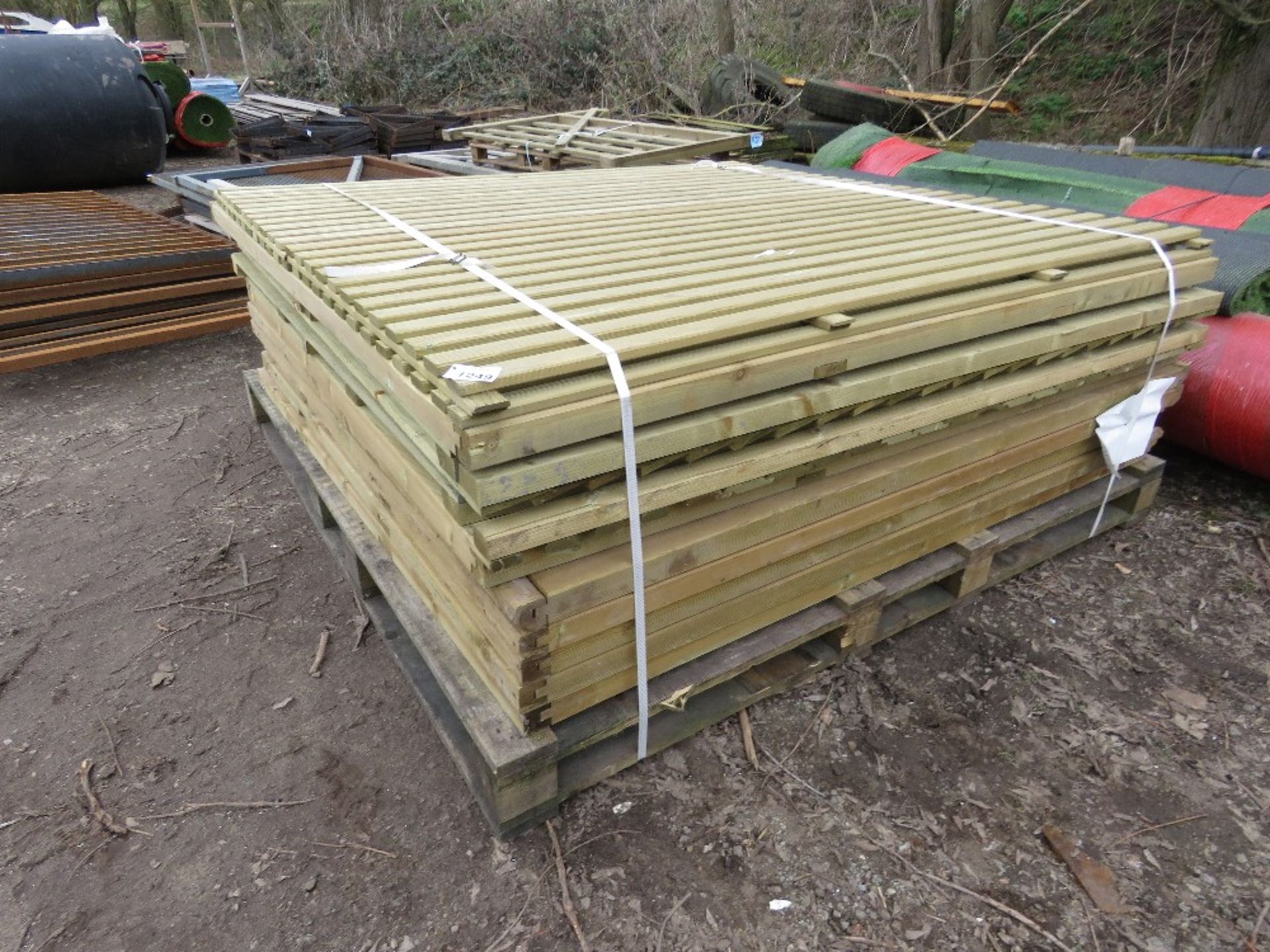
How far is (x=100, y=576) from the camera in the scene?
409 cm

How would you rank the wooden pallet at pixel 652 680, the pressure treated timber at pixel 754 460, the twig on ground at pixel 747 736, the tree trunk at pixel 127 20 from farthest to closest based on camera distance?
the tree trunk at pixel 127 20
the twig on ground at pixel 747 736
the wooden pallet at pixel 652 680
the pressure treated timber at pixel 754 460

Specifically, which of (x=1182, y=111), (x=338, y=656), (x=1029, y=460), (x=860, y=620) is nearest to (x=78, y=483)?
(x=338, y=656)

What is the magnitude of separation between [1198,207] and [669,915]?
18.7 feet

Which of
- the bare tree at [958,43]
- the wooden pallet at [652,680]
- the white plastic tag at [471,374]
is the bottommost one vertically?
the wooden pallet at [652,680]

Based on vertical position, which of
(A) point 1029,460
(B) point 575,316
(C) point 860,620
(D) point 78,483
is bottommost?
(D) point 78,483

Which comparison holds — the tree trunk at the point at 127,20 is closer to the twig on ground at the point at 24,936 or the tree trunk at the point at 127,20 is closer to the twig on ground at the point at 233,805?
the twig on ground at the point at 233,805

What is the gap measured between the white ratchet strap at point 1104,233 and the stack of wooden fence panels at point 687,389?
0.17ft

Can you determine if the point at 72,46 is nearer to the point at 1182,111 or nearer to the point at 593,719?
the point at 593,719

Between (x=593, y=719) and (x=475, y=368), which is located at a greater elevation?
(x=475, y=368)

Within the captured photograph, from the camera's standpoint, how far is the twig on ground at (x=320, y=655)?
3.48 meters

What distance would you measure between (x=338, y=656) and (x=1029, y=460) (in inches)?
124

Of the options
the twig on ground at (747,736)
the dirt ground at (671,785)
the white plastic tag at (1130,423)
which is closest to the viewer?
the dirt ground at (671,785)

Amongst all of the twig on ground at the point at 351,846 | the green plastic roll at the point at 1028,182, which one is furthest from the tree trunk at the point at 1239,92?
the twig on ground at the point at 351,846

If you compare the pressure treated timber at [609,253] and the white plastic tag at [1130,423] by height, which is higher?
the pressure treated timber at [609,253]
